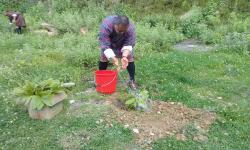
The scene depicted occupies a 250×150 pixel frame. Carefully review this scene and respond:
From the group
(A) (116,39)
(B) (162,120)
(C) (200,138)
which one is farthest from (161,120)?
(A) (116,39)

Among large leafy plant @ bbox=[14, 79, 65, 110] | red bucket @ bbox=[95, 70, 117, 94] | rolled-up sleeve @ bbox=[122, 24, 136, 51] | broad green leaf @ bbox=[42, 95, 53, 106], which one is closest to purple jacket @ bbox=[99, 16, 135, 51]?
rolled-up sleeve @ bbox=[122, 24, 136, 51]

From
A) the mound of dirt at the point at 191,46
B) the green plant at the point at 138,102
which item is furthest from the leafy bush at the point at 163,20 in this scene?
the green plant at the point at 138,102

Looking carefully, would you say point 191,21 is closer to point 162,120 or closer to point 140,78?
point 140,78

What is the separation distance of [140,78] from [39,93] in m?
2.37

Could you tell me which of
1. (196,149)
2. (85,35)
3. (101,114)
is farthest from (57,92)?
(85,35)

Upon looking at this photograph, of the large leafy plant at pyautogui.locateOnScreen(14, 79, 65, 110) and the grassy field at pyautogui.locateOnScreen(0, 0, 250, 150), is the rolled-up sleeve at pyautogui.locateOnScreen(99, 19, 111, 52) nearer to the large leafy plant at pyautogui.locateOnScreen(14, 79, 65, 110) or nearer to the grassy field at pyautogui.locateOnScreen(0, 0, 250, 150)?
the grassy field at pyautogui.locateOnScreen(0, 0, 250, 150)

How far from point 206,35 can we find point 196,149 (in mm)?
6398

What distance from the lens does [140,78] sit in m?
7.51

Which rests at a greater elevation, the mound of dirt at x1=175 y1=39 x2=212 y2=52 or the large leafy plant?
the large leafy plant

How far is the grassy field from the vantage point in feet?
17.2

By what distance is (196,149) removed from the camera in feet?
16.8

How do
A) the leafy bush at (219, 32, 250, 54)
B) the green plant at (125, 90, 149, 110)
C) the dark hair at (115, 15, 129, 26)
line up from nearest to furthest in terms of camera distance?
the green plant at (125, 90, 149, 110) < the dark hair at (115, 15, 129, 26) < the leafy bush at (219, 32, 250, 54)

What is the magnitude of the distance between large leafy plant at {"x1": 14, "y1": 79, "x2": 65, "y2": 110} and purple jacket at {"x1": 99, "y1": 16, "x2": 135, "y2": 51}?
1.02 metres

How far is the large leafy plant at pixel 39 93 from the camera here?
5.47 metres
